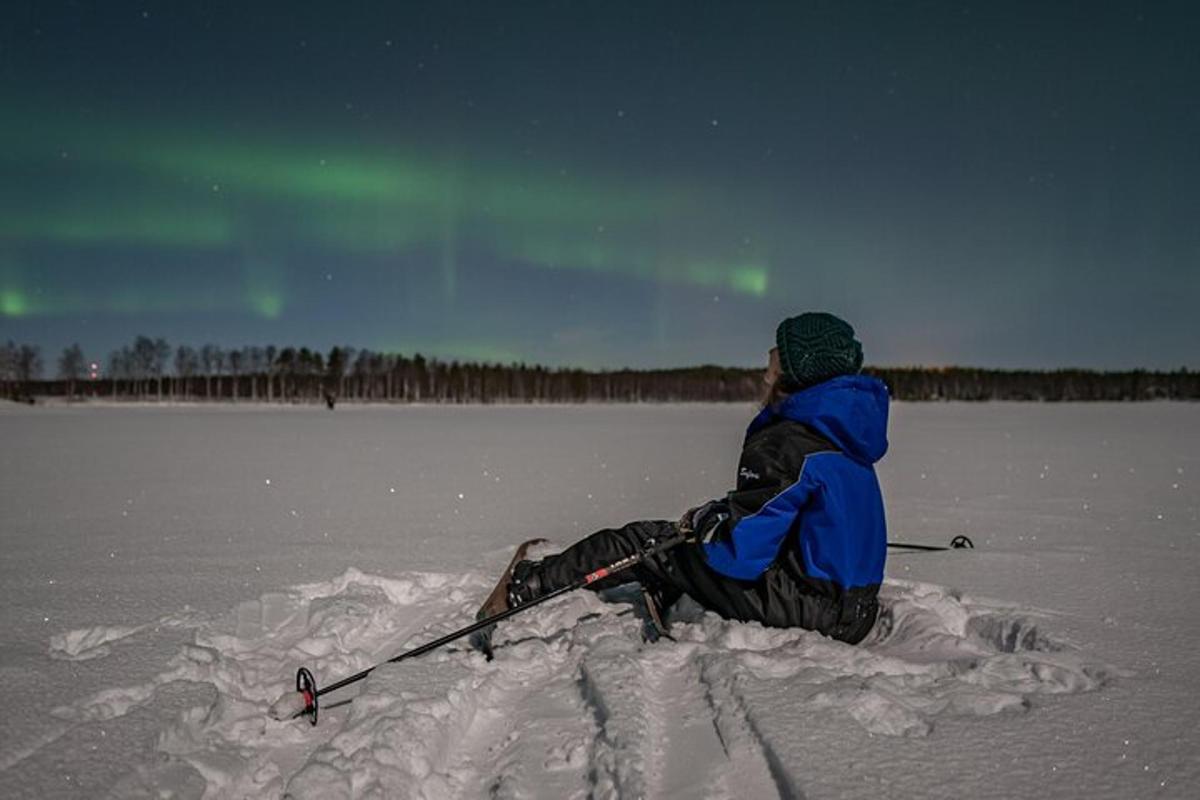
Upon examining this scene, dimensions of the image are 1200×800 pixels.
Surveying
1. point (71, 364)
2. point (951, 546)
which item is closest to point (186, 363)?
point (71, 364)

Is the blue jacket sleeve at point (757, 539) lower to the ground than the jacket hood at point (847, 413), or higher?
lower

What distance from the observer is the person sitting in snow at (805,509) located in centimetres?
316

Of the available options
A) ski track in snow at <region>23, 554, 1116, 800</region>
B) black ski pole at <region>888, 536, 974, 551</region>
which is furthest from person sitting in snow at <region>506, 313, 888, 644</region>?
black ski pole at <region>888, 536, 974, 551</region>

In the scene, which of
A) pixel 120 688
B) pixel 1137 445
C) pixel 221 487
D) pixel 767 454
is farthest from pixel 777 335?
pixel 1137 445

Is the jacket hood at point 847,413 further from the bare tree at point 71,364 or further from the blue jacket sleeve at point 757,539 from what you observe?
the bare tree at point 71,364

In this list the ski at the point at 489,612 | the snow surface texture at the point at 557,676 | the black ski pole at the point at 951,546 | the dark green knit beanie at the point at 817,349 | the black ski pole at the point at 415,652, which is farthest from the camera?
the black ski pole at the point at 951,546

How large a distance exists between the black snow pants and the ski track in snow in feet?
0.33

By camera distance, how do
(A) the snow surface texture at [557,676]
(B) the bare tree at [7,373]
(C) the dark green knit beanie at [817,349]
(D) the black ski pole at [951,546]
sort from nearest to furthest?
(A) the snow surface texture at [557,676] → (C) the dark green knit beanie at [817,349] → (D) the black ski pole at [951,546] → (B) the bare tree at [7,373]

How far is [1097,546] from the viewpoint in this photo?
6.28m

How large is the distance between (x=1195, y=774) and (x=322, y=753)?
111 inches

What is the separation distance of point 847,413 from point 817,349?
0.36 meters

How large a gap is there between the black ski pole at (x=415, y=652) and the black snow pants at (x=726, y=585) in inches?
2.9

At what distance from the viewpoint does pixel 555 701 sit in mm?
2965

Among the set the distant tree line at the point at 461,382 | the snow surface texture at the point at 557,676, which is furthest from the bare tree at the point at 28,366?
the snow surface texture at the point at 557,676
